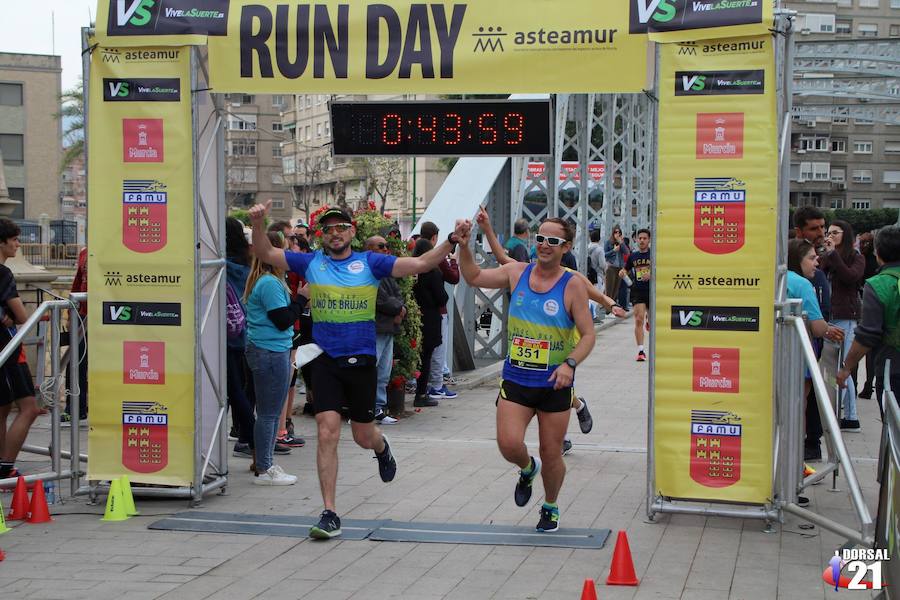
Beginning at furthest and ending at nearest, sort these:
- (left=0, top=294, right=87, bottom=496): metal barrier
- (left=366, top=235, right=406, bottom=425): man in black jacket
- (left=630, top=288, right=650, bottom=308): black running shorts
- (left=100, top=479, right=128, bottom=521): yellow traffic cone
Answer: (left=630, top=288, right=650, bottom=308): black running shorts
(left=366, top=235, right=406, bottom=425): man in black jacket
(left=0, top=294, right=87, bottom=496): metal barrier
(left=100, top=479, right=128, bottom=521): yellow traffic cone

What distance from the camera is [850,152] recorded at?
286 feet

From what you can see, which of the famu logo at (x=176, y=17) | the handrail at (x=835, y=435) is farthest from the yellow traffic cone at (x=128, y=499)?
the handrail at (x=835, y=435)

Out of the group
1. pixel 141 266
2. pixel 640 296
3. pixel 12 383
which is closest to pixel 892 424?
pixel 141 266

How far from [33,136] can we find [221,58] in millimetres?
64368

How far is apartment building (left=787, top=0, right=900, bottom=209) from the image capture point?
85812 mm

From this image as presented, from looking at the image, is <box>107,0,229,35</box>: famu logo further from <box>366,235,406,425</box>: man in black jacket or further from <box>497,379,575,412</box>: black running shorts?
<box>366,235,406,425</box>: man in black jacket

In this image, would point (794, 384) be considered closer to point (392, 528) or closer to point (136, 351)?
point (392, 528)

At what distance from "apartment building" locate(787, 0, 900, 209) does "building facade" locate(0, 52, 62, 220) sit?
5146 centimetres

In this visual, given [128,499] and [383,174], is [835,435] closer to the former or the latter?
[128,499]

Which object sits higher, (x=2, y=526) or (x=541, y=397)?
(x=541, y=397)

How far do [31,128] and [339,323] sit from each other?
6573 cm

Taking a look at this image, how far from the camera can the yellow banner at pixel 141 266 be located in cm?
852

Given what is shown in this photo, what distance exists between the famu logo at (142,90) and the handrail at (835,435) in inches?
183

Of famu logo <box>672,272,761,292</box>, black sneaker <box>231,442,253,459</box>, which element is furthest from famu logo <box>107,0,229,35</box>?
black sneaker <box>231,442,253,459</box>
